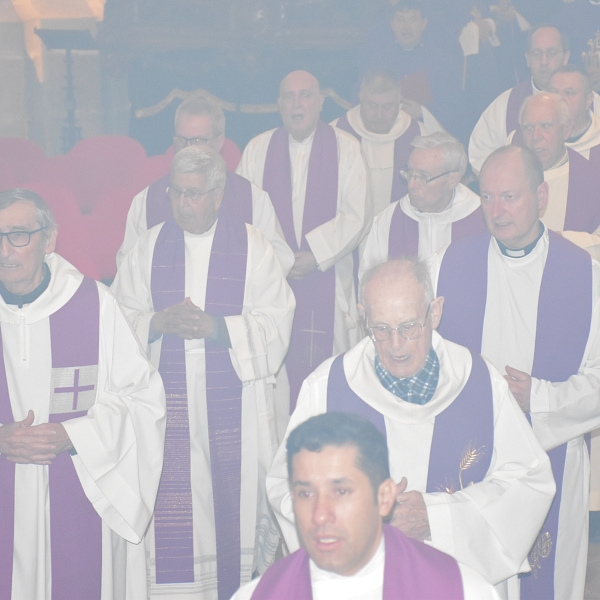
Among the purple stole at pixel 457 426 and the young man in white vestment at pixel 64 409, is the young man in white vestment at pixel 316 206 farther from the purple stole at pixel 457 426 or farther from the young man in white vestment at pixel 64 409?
the purple stole at pixel 457 426

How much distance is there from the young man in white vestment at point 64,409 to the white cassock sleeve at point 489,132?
4340 millimetres

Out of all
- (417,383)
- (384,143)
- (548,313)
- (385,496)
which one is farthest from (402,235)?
(385,496)

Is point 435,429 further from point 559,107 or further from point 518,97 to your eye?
point 518,97

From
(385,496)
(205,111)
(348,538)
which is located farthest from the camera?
(205,111)

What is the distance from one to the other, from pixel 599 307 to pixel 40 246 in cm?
249

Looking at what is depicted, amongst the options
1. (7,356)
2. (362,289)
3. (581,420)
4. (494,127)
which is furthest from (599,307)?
(494,127)

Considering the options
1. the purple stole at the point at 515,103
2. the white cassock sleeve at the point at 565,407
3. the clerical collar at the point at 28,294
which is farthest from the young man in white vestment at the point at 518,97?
the clerical collar at the point at 28,294

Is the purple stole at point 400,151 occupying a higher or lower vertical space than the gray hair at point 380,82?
lower

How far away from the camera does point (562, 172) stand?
6.50m

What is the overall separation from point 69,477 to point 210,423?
1236 mm

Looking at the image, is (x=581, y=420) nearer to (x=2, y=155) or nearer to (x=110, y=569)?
(x=110, y=569)

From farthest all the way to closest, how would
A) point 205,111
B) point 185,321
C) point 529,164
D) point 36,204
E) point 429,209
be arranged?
point 205,111
point 429,209
point 185,321
point 529,164
point 36,204

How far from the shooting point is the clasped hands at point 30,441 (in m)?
4.44

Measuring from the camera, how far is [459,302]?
200 inches
